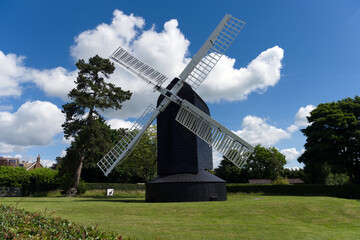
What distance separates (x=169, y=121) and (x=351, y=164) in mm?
24055

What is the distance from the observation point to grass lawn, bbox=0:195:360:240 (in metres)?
9.32

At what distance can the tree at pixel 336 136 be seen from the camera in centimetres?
2948

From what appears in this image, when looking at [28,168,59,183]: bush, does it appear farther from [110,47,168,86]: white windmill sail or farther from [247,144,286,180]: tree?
[247,144,286,180]: tree

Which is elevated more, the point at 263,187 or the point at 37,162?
the point at 37,162

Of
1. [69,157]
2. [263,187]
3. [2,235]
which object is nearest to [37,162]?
[69,157]

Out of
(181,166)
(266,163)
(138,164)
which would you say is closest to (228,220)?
(181,166)

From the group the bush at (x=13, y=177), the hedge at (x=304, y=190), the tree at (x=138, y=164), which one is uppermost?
the tree at (x=138, y=164)

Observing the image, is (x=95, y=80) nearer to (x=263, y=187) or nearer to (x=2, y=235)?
(x=263, y=187)

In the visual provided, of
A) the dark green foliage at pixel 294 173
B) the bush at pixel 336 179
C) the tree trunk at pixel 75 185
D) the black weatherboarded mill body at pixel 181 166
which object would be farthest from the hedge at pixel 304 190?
the dark green foliage at pixel 294 173

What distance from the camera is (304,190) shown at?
29672mm

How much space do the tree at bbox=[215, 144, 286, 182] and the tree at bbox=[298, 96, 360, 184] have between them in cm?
3088

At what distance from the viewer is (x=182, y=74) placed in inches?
798

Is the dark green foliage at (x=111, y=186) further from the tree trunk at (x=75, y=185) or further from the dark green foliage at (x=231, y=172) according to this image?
the dark green foliage at (x=231, y=172)

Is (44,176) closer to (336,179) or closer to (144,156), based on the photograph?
(144,156)
